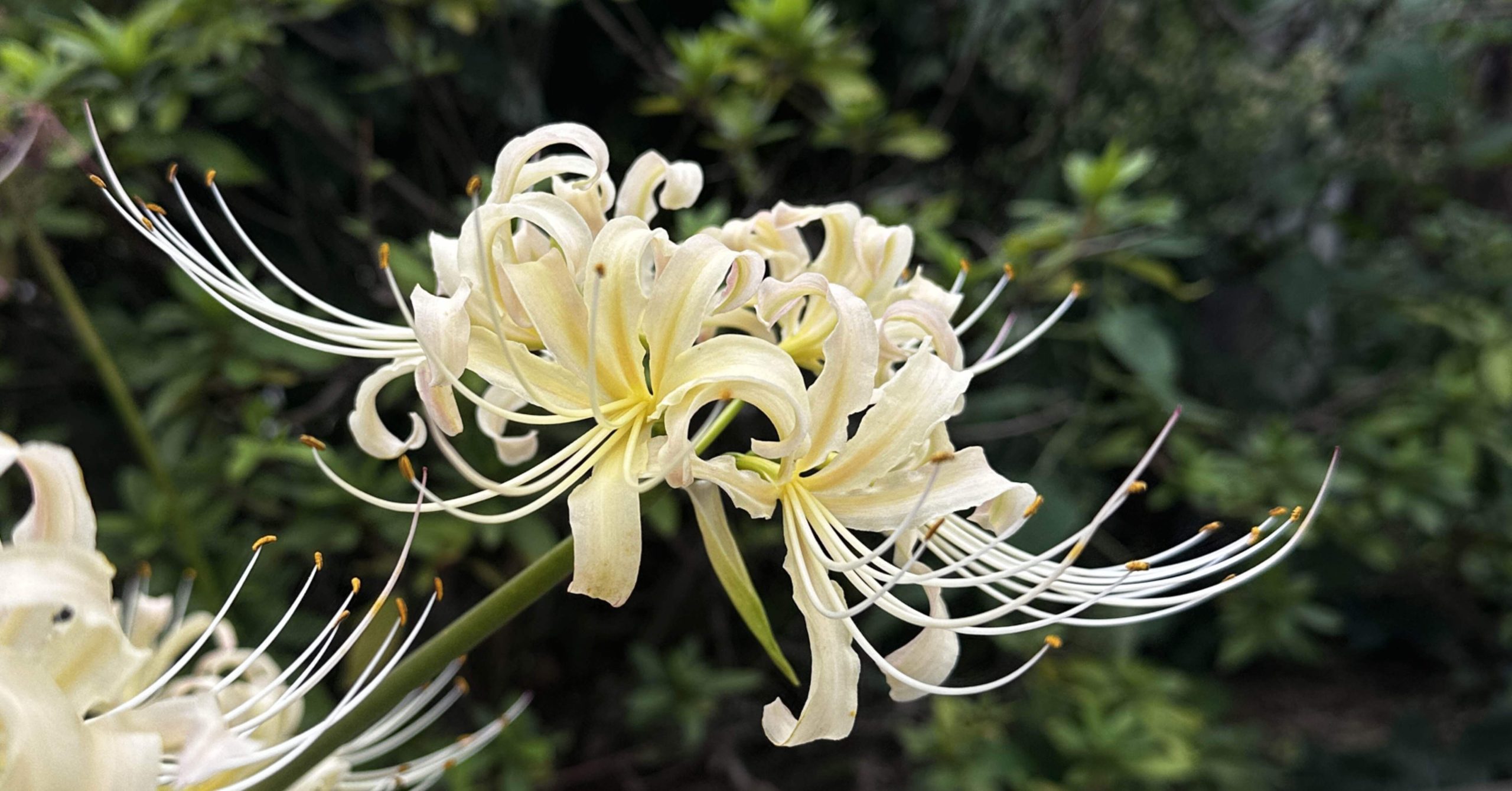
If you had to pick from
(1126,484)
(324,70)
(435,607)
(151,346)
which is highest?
(324,70)

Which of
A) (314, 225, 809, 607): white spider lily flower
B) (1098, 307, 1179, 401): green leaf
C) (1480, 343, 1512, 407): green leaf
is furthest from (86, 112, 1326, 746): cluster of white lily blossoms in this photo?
(1480, 343, 1512, 407): green leaf

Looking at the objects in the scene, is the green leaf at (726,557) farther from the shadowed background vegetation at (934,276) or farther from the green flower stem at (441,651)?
the shadowed background vegetation at (934,276)

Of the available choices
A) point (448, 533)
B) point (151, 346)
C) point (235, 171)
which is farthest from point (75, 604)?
point (151, 346)

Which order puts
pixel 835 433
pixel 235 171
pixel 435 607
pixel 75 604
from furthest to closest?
1. pixel 435 607
2. pixel 235 171
3. pixel 835 433
4. pixel 75 604

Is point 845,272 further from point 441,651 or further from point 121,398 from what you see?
point 121,398

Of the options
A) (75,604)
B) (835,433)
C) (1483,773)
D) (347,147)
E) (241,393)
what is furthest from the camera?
(1483,773)

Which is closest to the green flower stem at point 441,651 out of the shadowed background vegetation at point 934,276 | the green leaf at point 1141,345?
the shadowed background vegetation at point 934,276

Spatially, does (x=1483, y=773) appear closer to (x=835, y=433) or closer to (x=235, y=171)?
(x=835, y=433)
